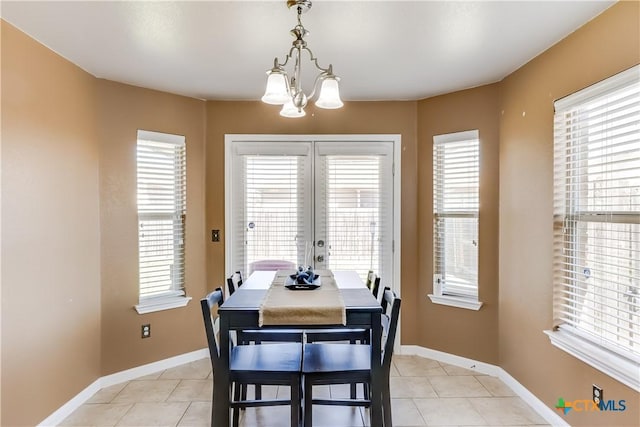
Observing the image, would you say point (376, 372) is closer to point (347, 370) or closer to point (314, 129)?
point (347, 370)

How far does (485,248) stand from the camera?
10.5 feet

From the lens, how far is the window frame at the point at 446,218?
3.26 m

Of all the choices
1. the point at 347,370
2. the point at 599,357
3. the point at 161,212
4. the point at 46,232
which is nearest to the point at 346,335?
the point at 347,370

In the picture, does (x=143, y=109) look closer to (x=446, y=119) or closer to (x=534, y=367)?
(x=446, y=119)

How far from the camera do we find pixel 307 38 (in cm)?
231

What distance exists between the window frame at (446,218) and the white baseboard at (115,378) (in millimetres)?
2292

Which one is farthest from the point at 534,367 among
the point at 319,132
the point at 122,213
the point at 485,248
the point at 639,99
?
the point at 122,213

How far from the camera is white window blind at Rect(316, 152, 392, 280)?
3646 mm

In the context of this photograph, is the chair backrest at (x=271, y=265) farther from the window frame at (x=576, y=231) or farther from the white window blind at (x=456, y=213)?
the window frame at (x=576, y=231)

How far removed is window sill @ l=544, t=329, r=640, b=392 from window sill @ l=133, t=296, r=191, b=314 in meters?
2.89

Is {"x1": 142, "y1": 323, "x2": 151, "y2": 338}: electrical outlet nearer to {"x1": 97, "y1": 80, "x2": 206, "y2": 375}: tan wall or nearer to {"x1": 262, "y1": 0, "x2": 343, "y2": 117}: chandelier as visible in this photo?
{"x1": 97, "y1": 80, "x2": 206, "y2": 375}: tan wall

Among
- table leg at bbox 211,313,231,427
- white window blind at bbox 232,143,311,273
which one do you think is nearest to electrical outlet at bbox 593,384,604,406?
table leg at bbox 211,313,231,427

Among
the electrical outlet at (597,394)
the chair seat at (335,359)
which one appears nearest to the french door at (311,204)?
the chair seat at (335,359)

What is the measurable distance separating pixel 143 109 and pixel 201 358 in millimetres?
2301
